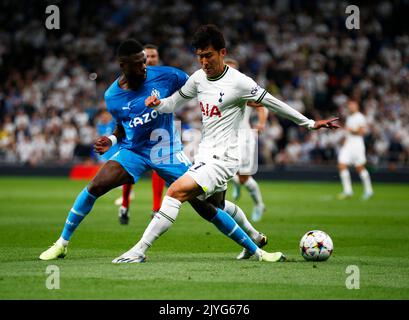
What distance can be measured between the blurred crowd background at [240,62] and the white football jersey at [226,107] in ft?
59.6

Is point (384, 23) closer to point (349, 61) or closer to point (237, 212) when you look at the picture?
point (349, 61)

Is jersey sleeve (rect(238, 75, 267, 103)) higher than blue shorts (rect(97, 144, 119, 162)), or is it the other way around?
jersey sleeve (rect(238, 75, 267, 103))

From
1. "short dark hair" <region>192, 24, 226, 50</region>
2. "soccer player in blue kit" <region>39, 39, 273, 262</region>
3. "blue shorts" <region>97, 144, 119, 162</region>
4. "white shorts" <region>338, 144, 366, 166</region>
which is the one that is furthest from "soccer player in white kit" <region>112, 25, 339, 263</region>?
"white shorts" <region>338, 144, 366, 166</region>

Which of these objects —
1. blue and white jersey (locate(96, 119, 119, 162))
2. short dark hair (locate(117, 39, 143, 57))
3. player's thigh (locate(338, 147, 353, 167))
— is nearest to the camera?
short dark hair (locate(117, 39, 143, 57))

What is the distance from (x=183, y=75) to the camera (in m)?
9.48

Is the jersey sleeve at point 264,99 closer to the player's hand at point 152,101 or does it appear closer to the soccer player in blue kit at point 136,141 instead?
the player's hand at point 152,101

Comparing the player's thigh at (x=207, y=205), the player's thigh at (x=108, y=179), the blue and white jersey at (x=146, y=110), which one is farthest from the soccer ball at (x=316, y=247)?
the player's thigh at (x=108, y=179)

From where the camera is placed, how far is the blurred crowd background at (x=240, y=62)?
28.3 metres

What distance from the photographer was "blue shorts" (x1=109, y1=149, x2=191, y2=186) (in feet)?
30.5

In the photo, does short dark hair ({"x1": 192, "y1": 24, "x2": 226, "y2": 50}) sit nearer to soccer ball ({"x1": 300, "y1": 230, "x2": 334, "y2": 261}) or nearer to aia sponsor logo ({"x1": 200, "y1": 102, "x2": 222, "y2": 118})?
aia sponsor logo ({"x1": 200, "y1": 102, "x2": 222, "y2": 118})

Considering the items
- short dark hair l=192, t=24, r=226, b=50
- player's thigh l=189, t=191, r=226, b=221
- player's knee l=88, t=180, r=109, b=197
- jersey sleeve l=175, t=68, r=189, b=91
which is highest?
short dark hair l=192, t=24, r=226, b=50

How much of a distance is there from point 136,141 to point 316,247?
241 centimetres

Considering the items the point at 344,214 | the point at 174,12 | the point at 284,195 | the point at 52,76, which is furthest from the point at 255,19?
the point at 344,214
